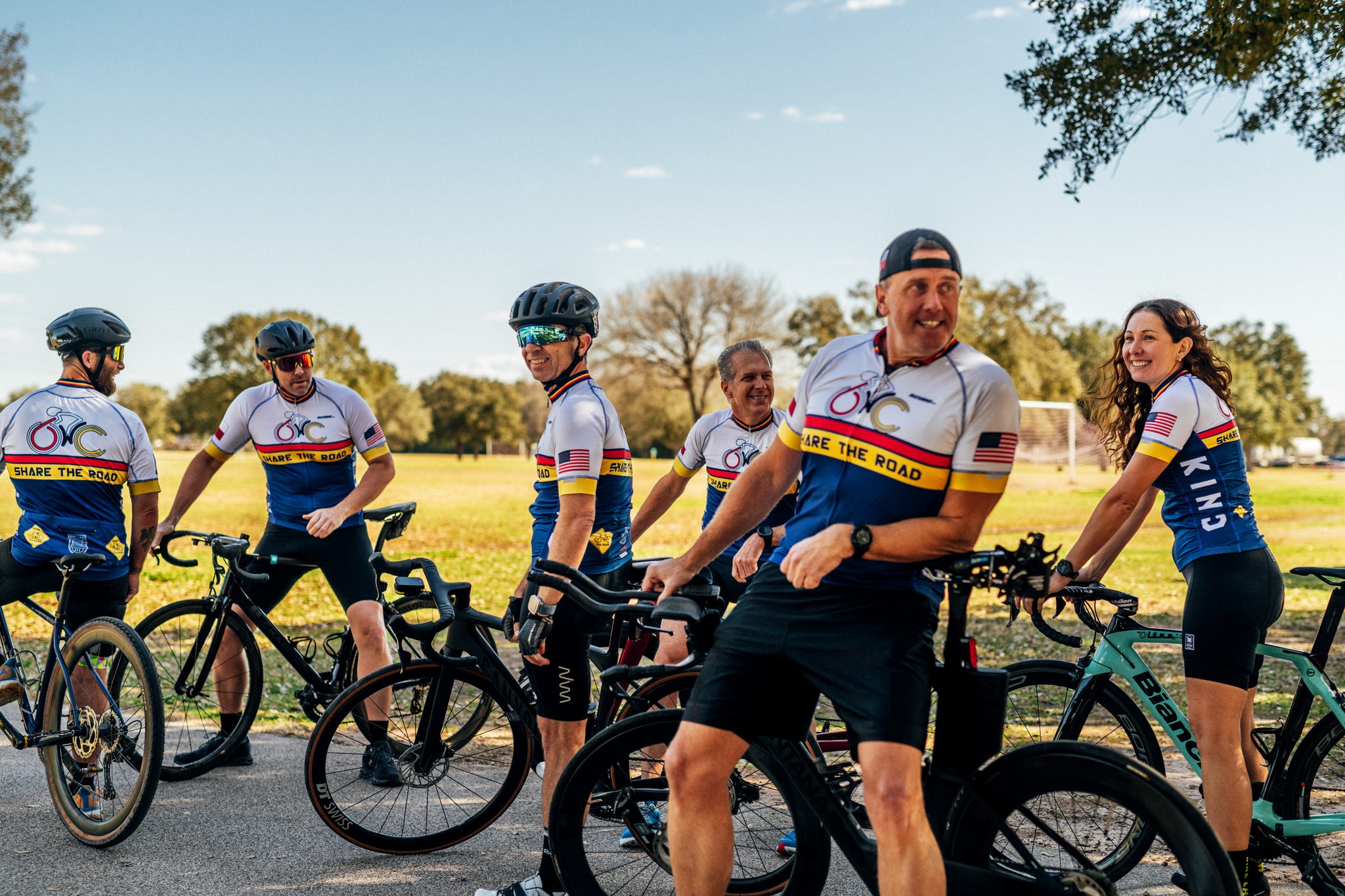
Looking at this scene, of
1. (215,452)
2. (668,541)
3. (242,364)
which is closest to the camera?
(215,452)

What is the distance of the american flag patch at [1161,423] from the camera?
3506mm

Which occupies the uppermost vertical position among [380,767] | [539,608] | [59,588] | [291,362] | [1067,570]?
[291,362]

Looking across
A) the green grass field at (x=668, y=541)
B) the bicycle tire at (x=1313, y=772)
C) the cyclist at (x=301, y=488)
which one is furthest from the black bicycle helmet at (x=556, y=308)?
the green grass field at (x=668, y=541)

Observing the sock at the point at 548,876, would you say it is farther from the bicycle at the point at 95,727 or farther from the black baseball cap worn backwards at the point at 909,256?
the black baseball cap worn backwards at the point at 909,256

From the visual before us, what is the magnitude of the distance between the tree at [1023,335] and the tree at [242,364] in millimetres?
43732

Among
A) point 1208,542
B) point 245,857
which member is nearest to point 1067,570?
point 1208,542

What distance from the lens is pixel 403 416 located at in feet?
297

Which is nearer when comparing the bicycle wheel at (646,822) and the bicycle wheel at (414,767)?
the bicycle wheel at (646,822)

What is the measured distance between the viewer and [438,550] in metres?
19.5

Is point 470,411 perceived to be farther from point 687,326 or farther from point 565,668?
point 565,668

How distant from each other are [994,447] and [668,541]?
1997cm

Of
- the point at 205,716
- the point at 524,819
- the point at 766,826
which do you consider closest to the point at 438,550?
the point at 205,716

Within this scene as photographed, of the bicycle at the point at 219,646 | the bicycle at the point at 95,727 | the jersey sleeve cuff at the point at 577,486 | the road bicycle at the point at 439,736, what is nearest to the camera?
the jersey sleeve cuff at the point at 577,486

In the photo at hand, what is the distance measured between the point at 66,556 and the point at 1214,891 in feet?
14.4
